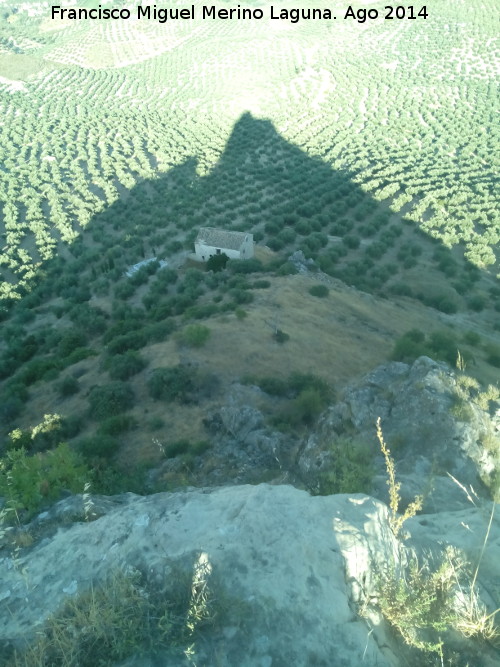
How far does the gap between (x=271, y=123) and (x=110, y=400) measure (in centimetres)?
8287

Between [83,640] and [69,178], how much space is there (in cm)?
7683

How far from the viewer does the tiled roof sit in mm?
38375

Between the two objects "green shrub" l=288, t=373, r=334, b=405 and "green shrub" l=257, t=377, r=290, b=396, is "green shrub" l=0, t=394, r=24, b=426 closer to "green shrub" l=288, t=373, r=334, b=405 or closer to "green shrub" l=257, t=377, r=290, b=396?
"green shrub" l=257, t=377, r=290, b=396

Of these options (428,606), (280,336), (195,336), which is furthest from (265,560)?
(280,336)

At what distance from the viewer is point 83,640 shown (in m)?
4.98

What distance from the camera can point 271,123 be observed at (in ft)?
290

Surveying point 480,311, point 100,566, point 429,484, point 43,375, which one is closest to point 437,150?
point 480,311

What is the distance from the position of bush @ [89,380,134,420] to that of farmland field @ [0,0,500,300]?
25687mm

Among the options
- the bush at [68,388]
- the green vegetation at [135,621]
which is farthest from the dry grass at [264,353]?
the green vegetation at [135,621]

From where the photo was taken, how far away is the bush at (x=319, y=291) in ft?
99.5

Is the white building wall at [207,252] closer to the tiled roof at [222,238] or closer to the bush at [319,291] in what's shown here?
the tiled roof at [222,238]

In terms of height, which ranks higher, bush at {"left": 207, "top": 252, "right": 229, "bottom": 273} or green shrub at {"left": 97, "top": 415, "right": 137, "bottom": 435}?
green shrub at {"left": 97, "top": 415, "right": 137, "bottom": 435}

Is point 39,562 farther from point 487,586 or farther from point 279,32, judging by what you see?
point 279,32

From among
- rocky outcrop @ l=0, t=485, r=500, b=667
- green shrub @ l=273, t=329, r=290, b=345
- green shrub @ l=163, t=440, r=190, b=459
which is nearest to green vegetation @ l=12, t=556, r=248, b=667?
rocky outcrop @ l=0, t=485, r=500, b=667
